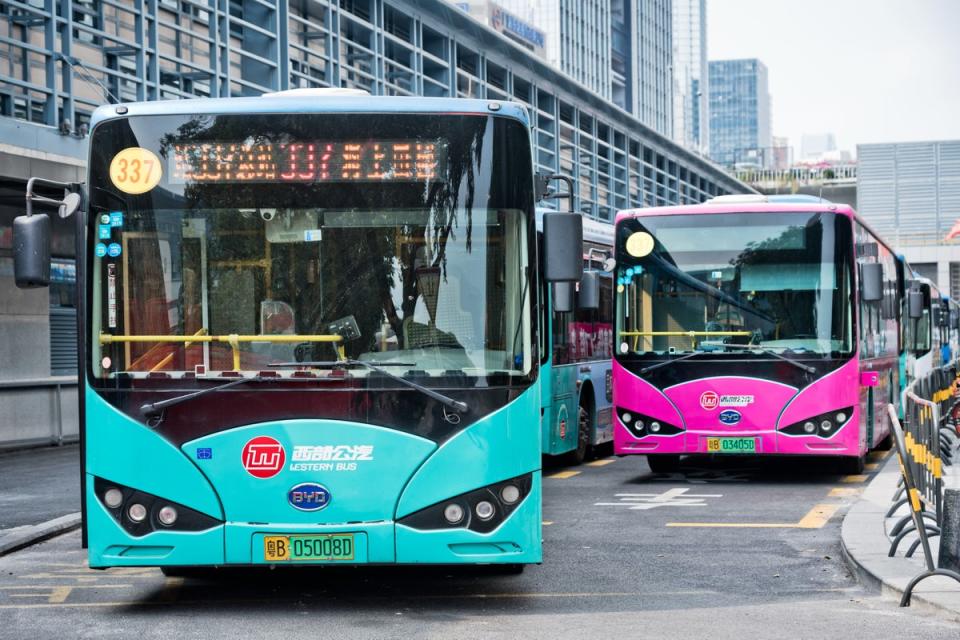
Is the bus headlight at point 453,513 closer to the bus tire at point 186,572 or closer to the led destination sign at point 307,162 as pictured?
the led destination sign at point 307,162

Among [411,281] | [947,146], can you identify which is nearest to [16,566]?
[411,281]

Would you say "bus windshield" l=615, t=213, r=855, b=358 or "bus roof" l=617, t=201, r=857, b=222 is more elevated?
"bus roof" l=617, t=201, r=857, b=222

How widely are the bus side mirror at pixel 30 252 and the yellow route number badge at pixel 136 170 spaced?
1.54 feet

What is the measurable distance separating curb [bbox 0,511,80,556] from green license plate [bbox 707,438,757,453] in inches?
254

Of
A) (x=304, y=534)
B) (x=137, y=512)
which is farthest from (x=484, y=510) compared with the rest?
(x=137, y=512)

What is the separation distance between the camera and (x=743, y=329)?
15211mm

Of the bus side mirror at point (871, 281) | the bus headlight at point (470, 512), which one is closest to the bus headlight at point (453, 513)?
the bus headlight at point (470, 512)

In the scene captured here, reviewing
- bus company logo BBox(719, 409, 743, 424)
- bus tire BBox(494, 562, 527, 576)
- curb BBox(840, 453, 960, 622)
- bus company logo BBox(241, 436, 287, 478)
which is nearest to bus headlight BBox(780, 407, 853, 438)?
bus company logo BBox(719, 409, 743, 424)

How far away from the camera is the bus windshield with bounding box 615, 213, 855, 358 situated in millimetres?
14953

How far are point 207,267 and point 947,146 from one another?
7838 cm

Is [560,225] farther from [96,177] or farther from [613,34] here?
[613,34]

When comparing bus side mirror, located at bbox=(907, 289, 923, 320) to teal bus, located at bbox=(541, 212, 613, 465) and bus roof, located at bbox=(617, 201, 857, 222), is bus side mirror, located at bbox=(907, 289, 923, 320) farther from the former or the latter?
bus roof, located at bbox=(617, 201, 857, 222)

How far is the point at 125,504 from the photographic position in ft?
25.9

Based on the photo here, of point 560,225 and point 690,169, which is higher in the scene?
point 690,169
